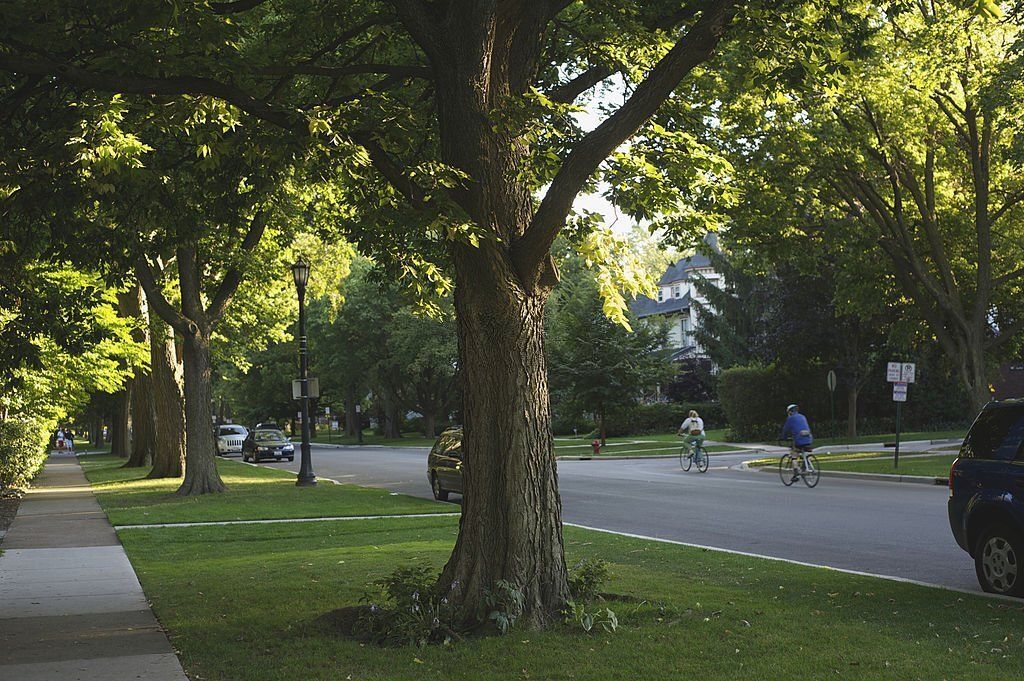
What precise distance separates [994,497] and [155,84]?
8.06 metres

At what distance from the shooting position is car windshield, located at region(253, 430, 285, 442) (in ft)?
167

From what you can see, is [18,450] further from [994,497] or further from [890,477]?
[994,497]

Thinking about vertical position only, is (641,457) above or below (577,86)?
below

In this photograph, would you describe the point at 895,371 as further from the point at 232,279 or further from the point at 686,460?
the point at 232,279

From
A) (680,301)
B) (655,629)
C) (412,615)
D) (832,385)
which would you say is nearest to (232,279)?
(412,615)

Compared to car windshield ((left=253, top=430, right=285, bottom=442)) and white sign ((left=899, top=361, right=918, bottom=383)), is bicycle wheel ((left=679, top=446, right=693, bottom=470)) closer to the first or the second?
white sign ((left=899, top=361, right=918, bottom=383))

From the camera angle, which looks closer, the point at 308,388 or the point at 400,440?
the point at 308,388

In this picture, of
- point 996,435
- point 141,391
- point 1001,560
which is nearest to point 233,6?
point 996,435

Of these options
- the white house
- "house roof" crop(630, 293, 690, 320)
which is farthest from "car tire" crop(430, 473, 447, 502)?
"house roof" crop(630, 293, 690, 320)

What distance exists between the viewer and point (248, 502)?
75.5 ft

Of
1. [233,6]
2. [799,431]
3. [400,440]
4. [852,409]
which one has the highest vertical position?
[233,6]

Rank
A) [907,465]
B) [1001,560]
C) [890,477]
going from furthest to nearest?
1. [907,465]
2. [890,477]
3. [1001,560]

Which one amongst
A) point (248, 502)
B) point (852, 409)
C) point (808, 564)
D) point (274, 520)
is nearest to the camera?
point (808, 564)

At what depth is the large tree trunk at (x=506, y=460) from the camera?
27.9 ft
